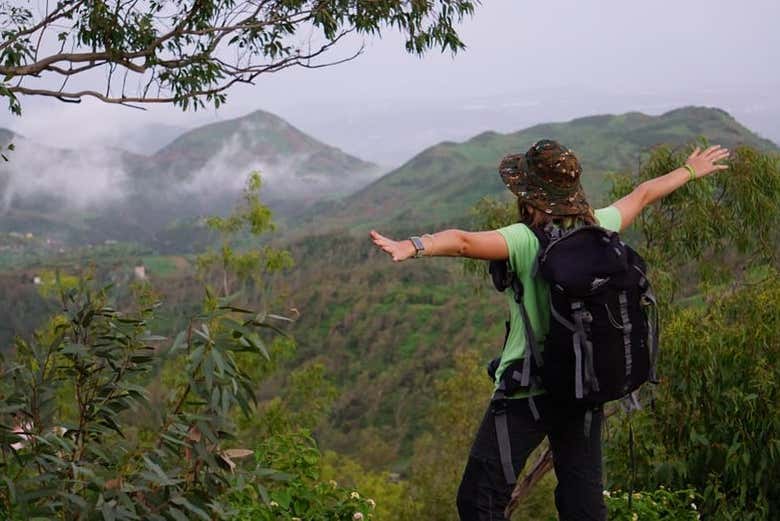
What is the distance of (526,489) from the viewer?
564cm

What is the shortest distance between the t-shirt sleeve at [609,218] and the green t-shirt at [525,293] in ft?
1.25

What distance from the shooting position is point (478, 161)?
185000 mm

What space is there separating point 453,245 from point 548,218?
33 cm

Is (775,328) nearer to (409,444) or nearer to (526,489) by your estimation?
(526,489)

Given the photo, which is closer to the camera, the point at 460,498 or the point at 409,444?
the point at 460,498

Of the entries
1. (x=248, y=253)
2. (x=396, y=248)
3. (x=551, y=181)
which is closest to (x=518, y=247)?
(x=551, y=181)

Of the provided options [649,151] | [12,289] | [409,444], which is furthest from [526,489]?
[12,289]

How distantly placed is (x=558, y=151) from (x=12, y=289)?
259 ft

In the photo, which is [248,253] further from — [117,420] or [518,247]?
[518,247]

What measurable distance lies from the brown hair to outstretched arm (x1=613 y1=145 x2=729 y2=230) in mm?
319

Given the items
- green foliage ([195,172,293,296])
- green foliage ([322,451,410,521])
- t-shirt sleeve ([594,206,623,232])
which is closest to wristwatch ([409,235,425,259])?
t-shirt sleeve ([594,206,623,232])

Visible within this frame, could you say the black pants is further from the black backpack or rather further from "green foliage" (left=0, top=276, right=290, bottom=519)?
"green foliage" (left=0, top=276, right=290, bottom=519)

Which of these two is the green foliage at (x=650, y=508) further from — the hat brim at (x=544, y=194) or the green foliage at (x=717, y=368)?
the hat brim at (x=544, y=194)

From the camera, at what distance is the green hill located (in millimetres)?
142875
